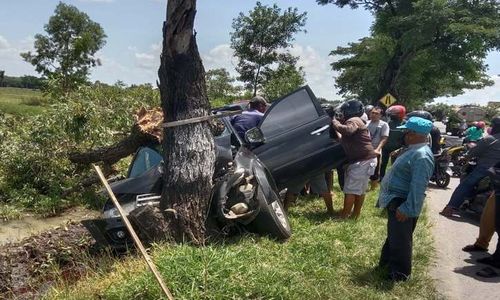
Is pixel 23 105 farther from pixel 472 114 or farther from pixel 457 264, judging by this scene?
pixel 472 114

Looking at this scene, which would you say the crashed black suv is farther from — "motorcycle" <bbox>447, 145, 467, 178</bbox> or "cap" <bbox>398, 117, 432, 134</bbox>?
"motorcycle" <bbox>447, 145, 467, 178</bbox>

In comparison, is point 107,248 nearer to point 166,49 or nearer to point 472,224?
point 166,49

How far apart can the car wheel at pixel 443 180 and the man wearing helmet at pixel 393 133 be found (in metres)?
1.45

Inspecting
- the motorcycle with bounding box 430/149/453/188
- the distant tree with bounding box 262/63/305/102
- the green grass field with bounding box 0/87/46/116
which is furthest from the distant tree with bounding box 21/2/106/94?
the motorcycle with bounding box 430/149/453/188

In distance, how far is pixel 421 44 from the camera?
83.8 ft

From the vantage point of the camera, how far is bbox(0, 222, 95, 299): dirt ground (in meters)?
5.30

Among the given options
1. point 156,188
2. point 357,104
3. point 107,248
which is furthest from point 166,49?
point 357,104

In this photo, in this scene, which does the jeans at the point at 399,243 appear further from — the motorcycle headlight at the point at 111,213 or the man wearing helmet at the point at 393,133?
the man wearing helmet at the point at 393,133

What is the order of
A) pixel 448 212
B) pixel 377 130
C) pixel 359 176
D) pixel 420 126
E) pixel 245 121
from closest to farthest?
pixel 420 126, pixel 359 176, pixel 245 121, pixel 448 212, pixel 377 130

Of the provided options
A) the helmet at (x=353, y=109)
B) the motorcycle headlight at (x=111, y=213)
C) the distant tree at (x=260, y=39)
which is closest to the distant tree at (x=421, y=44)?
the distant tree at (x=260, y=39)

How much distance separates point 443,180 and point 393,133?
1.97 meters

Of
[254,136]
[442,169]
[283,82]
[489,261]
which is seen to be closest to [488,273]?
[489,261]

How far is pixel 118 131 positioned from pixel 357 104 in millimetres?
5292

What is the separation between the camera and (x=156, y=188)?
18.1ft
